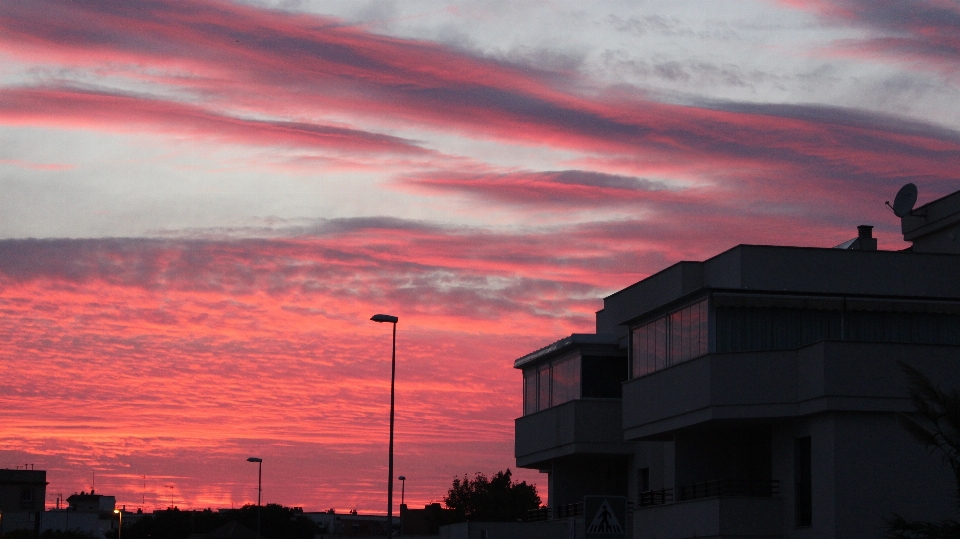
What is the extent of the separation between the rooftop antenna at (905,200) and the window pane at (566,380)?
10.5 metres

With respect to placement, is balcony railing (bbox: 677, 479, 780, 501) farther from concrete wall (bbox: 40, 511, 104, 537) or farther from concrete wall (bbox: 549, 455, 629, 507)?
concrete wall (bbox: 40, 511, 104, 537)

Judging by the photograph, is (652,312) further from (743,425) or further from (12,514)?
(12,514)

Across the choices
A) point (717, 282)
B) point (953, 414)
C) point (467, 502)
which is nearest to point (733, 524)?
point (717, 282)

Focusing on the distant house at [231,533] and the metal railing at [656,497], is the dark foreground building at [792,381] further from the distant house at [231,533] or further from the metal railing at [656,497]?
the distant house at [231,533]

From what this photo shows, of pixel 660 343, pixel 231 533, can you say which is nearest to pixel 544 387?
pixel 660 343

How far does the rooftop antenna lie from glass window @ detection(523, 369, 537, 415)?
13.4m

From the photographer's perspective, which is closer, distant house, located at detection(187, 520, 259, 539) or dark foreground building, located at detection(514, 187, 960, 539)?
dark foreground building, located at detection(514, 187, 960, 539)

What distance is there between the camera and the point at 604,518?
1802 cm

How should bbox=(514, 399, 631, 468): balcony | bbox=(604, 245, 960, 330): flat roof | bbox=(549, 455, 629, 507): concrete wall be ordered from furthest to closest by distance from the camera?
bbox=(549, 455, 629, 507): concrete wall < bbox=(514, 399, 631, 468): balcony < bbox=(604, 245, 960, 330): flat roof

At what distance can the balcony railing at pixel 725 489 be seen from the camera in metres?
34.1

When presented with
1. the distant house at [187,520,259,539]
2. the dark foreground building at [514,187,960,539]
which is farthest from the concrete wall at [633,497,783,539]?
the distant house at [187,520,259,539]

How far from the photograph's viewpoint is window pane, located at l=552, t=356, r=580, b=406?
141 feet

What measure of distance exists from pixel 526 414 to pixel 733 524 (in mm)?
15908

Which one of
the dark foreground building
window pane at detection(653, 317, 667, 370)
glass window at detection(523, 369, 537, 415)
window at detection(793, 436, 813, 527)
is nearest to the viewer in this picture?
the dark foreground building
